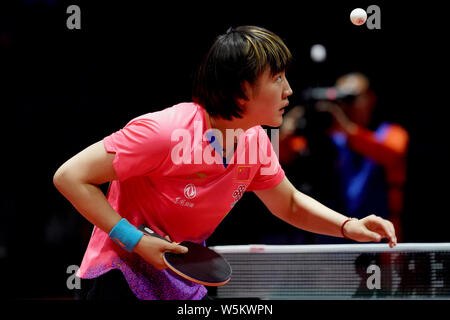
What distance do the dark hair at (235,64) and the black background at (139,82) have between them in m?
1.50

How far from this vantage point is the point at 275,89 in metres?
1.94

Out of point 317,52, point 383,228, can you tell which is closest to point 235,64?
point 383,228

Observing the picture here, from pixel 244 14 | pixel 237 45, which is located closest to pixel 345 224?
pixel 237 45

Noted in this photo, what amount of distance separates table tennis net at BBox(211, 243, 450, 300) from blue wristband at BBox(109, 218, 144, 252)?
1227mm

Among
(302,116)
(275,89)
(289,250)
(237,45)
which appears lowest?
(289,250)

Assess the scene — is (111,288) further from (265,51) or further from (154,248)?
(265,51)

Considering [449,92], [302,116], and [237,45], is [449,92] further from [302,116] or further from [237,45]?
[237,45]

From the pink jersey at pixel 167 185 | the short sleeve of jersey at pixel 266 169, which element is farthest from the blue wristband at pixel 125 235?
the short sleeve of jersey at pixel 266 169

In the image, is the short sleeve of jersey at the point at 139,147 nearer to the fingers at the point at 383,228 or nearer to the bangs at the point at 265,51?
the bangs at the point at 265,51

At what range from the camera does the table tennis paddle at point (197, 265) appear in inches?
68.9

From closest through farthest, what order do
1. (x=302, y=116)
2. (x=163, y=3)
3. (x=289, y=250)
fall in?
(x=289, y=250) < (x=163, y=3) < (x=302, y=116)

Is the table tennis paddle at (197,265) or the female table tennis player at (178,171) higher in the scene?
the female table tennis player at (178,171)

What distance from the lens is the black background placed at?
3.45m

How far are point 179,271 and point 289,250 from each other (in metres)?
1.30
